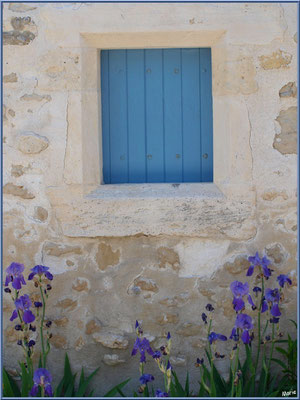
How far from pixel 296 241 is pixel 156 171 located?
3.42ft

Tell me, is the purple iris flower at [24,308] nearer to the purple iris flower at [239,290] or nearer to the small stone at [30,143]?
the small stone at [30,143]

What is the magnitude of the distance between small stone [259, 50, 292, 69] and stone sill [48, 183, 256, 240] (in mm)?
882

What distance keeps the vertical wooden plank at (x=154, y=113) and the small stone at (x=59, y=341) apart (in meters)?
1.23

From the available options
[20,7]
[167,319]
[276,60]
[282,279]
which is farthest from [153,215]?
[20,7]

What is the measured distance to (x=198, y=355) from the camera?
3326 mm

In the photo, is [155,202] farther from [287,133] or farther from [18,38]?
[18,38]

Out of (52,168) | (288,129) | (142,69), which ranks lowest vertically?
(52,168)

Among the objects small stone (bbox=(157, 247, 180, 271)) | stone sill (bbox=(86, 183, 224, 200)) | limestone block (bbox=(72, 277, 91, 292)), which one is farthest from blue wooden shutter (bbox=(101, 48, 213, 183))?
limestone block (bbox=(72, 277, 91, 292))

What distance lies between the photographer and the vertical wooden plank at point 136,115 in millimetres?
3570

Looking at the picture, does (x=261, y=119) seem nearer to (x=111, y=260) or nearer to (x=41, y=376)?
(x=111, y=260)

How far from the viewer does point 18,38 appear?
3.33 meters

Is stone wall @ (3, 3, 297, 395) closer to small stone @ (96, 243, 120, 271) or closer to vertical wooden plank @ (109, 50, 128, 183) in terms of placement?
small stone @ (96, 243, 120, 271)

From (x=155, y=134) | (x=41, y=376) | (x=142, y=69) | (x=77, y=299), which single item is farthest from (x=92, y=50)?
(x=41, y=376)

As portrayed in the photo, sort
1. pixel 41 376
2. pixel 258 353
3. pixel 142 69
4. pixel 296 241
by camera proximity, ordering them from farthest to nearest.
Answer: pixel 142 69, pixel 296 241, pixel 258 353, pixel 41 376
